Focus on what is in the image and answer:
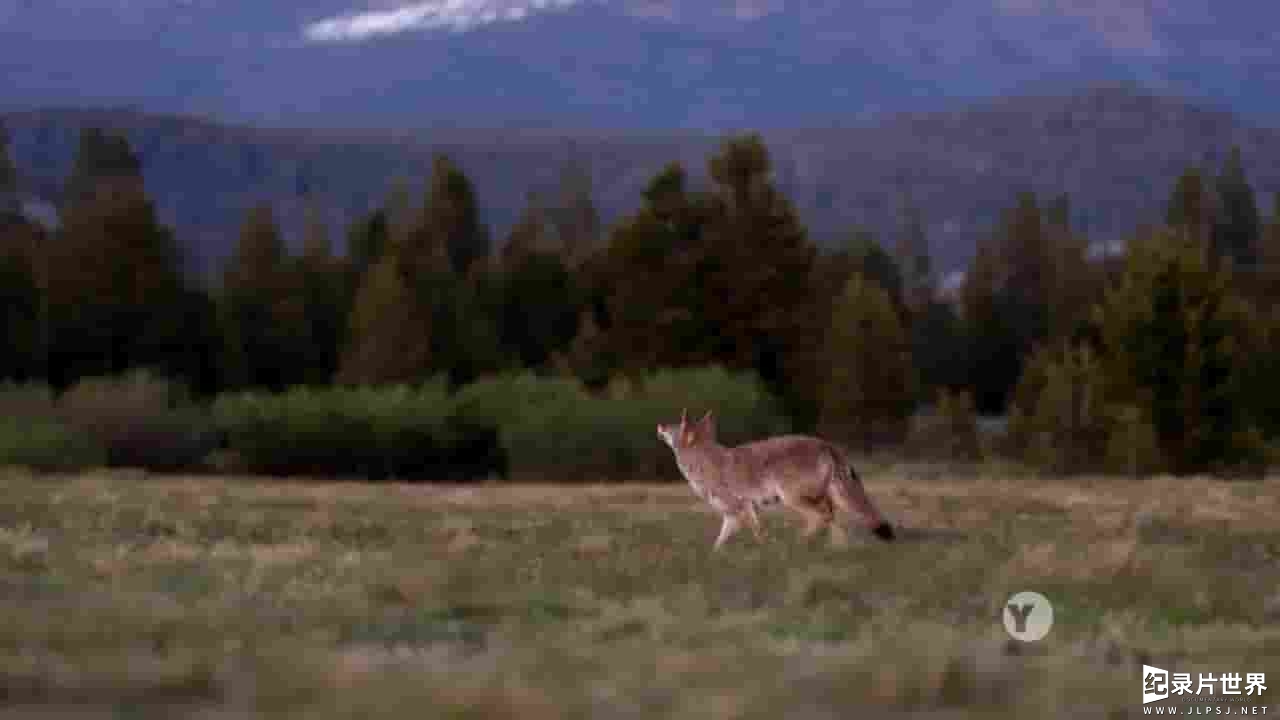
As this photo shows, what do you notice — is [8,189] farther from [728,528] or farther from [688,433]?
[728,528]

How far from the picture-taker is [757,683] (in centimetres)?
832

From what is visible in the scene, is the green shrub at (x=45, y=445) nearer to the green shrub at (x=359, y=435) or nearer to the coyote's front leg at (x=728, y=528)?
the green shrub at (x=359, y=435)

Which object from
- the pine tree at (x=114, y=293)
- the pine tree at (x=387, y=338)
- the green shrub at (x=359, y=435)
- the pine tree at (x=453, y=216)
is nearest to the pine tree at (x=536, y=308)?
the pine tree at (x=453, y=216)

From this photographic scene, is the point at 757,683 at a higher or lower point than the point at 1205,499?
higher

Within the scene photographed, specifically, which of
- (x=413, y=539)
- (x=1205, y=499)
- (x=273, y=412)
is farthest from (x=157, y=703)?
(x=273, y=412)

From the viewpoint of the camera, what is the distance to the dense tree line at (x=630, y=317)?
153 ft

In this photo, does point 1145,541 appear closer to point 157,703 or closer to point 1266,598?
point 1266,598

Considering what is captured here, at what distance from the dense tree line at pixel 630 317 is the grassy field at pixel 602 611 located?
2651cm

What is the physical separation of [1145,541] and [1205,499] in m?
6.72

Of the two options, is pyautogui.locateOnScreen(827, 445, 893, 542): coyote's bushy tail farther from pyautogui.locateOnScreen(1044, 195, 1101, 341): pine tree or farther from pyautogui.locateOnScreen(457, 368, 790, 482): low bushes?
pyautogui.locateOnScreen(1044, 195, 1101, 341): pine tree

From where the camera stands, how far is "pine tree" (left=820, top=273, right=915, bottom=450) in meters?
64.8

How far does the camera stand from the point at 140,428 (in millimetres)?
41844

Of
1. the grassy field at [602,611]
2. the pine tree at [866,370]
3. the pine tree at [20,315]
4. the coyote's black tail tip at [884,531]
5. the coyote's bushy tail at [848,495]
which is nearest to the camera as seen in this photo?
the grassy field at [602,611]

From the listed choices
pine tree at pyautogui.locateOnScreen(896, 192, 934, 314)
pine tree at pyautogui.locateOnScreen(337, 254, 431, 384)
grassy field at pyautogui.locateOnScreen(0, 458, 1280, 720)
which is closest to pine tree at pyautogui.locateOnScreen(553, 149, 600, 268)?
pine tree at pyautogui.locateOnScreen(896, 192, 934, 314)
